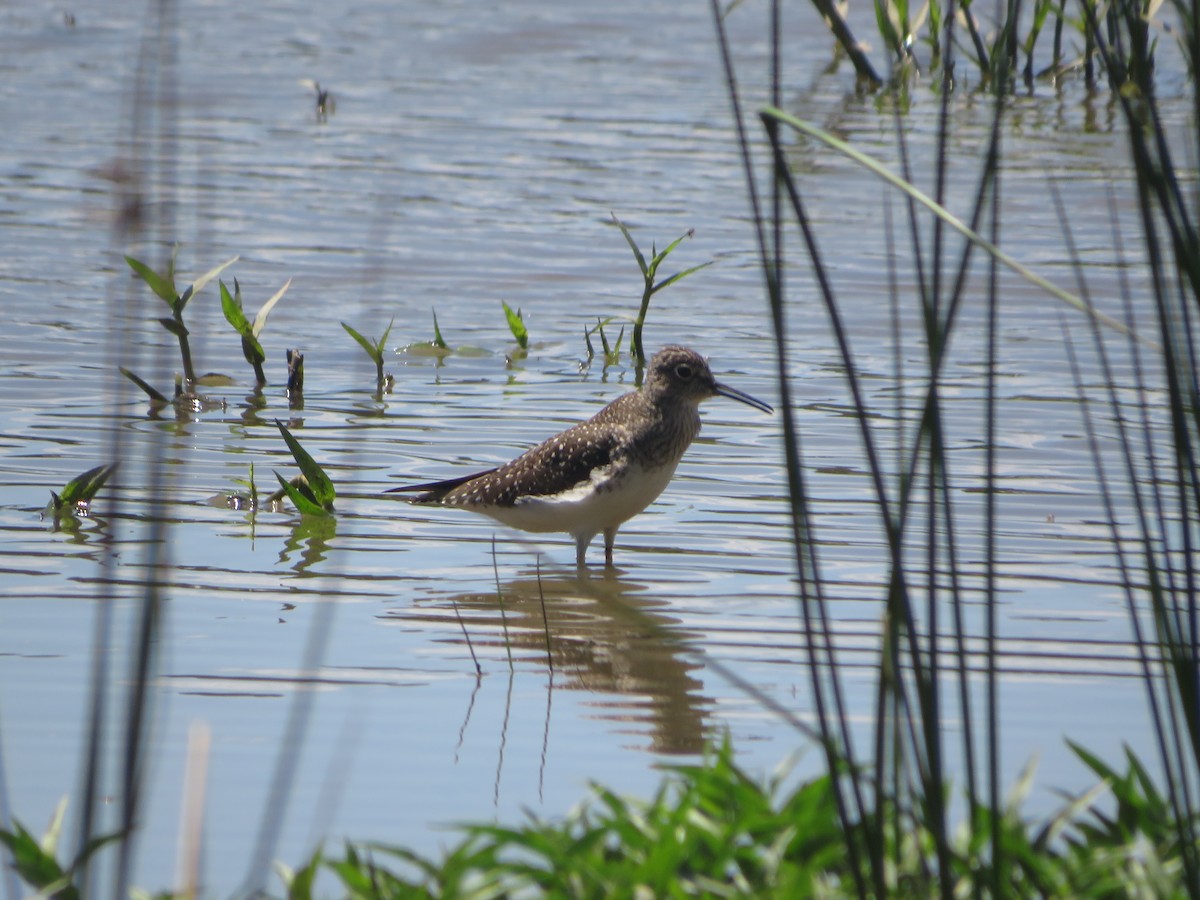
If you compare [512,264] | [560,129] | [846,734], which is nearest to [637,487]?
[846,734]

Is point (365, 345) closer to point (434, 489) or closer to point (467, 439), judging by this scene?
point (434, 489)

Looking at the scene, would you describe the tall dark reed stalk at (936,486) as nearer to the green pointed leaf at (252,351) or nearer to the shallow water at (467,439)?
the shallow water at (467,439)

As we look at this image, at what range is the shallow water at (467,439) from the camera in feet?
13.4

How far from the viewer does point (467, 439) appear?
23.3 ft

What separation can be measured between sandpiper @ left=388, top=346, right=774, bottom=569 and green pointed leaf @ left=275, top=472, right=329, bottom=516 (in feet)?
0.90

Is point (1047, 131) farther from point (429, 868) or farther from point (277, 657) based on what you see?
point (429, 868)

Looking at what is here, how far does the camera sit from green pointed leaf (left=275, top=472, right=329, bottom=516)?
19.1 feet

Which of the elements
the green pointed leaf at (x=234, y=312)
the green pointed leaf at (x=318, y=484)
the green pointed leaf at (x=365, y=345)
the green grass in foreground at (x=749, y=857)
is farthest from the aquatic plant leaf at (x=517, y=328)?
the green grass in foreground at (x=749, y=857)

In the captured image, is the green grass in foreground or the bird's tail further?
the bird's tail

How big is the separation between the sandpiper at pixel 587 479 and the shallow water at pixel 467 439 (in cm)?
16

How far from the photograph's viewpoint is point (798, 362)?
→ 8.05m

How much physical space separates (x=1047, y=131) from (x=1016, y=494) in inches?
280

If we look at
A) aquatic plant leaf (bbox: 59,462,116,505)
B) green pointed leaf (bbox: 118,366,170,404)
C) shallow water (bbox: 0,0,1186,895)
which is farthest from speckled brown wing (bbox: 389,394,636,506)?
aquatic plant leaf (bbox: 59,462,116,505)

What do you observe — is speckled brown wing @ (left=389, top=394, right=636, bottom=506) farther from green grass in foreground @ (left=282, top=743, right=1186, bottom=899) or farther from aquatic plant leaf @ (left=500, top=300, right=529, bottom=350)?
green grass in foreground @ (left=282, top=743, right=1186, bottom=899)
